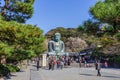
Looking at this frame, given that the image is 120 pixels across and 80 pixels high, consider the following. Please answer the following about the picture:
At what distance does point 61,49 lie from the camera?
5991 centimetres

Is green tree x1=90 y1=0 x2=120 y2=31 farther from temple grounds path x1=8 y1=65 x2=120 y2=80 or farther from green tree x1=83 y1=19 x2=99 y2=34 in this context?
temple grounds path x1=8 y1=65 x2=120 y2=80

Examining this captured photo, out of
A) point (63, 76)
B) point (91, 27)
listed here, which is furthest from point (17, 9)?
point (91, 27)

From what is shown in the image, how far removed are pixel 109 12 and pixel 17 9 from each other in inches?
730

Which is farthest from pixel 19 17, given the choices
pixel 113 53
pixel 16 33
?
pixel 113 53

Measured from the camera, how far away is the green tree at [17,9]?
2717cm

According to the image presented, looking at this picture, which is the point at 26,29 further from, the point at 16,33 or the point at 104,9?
the point at 104,9

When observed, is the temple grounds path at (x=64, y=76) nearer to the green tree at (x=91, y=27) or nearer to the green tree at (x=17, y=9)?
the green tree at (x=17, y=9)

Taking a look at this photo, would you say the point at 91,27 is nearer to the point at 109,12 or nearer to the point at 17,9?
the point at 109,12

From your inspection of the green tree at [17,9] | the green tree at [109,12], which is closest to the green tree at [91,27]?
the green tree at [109,12]

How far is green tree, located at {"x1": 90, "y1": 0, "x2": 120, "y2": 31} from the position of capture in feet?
31.9

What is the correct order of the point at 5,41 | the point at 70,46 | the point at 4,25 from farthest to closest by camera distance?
the point at 70,46 < the point at 5,41 < the point at 4,25

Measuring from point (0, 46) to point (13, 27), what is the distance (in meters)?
1.50

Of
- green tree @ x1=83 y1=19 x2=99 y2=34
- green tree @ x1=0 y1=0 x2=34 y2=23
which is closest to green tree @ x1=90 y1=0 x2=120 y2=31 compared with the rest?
green tree @ x1=83 y1=19 x2=99 y2=34

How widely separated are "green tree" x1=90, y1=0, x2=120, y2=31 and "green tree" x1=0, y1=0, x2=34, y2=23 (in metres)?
16.8
